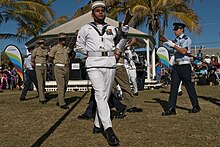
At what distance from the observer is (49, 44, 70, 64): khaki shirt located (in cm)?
798

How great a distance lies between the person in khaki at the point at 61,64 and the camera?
26.1ft

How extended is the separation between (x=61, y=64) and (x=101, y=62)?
3535 mm

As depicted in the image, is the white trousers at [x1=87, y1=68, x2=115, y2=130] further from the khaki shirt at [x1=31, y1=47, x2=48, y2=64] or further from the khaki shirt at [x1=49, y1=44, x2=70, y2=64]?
the khaki shirt at [x1=31, y1=47, x2=48, y2=64]

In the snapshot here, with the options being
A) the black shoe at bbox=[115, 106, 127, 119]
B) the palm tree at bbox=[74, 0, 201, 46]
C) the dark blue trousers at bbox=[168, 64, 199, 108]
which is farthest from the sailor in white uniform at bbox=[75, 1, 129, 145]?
the palm tree at bbox=[74, 0, 201, 46]

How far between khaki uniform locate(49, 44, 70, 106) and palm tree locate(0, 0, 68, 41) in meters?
13.8

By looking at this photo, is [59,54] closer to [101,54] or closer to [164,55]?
[101,54]

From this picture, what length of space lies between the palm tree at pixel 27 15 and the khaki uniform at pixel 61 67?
13837 millimetres

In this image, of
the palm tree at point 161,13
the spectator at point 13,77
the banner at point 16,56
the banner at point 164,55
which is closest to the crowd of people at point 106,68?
the banner at point 16,56

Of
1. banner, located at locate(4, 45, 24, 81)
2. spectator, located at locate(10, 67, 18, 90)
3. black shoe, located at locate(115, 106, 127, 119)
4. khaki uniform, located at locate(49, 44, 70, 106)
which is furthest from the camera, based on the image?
spectator, located at locate(10, 67, 18, 90)

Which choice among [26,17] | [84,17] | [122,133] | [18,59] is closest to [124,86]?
[122,133]

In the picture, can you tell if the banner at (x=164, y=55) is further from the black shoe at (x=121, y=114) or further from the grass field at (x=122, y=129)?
the black shoe at (x=121, y=114)

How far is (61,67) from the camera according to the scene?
7.97m

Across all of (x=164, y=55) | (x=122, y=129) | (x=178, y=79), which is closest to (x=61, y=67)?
(x=178, y=79)

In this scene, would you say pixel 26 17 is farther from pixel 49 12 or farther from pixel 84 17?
pixel 84 17
